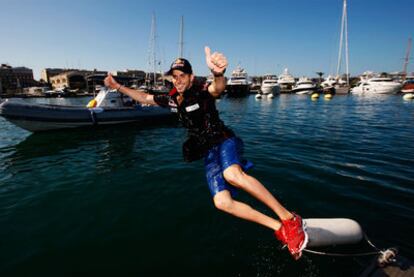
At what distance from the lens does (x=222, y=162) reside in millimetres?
2934

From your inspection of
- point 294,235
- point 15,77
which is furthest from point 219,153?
point 15,77

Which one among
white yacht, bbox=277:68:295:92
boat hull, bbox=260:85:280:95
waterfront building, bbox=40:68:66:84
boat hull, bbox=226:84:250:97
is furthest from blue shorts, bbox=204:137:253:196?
waterfront building, bbox=40:68:66:84

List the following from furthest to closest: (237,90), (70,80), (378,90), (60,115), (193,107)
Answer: (70,80) → (237,90) → (378,90) → (60,115) → (193,107)

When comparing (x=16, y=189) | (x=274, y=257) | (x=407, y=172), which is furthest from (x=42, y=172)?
(x=407, y=172)

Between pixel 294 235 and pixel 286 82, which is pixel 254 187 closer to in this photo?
pixel 294 235

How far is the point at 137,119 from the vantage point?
18.0 metres

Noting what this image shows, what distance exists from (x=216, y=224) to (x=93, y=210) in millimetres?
2940

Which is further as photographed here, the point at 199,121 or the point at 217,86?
the point at 199,121

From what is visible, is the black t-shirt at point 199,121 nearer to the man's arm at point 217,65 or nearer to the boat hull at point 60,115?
the man's arm at point 217,65

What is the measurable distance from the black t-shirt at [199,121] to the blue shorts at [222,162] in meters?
0.11

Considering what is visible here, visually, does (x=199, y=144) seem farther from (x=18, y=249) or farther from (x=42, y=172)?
(x=42, y=172)

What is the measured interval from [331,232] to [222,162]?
6.55ft

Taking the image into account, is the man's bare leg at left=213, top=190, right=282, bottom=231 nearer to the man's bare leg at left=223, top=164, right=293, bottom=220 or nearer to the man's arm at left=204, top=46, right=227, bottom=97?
the man's bare leg at left=223, top=164, right=293, bottom=220

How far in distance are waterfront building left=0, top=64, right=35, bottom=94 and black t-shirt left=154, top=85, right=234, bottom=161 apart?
11452 centimetres
